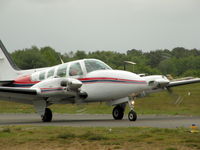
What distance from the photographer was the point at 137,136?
15344 millimetres

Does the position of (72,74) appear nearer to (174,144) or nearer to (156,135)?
(156,135)

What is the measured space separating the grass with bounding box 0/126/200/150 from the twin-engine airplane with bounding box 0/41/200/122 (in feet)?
18.7

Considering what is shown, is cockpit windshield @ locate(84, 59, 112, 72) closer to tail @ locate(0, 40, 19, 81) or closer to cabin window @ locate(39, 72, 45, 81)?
cabin window @ locate(39, 72, 45, 81)

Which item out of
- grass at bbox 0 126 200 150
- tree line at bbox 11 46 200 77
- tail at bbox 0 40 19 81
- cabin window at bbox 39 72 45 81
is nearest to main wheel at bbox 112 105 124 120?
cabin window at bbox 39 72 45 81

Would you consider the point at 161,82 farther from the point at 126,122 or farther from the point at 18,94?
the point at 18,94

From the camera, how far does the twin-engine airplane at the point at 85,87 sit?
75.2ft

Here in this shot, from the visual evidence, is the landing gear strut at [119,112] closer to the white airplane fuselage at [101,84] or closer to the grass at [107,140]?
the white airplane fuselage at [101,84]

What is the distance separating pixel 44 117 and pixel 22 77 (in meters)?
4.10

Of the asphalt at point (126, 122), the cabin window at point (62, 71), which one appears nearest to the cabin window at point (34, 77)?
the cabin window at point (62, 71)

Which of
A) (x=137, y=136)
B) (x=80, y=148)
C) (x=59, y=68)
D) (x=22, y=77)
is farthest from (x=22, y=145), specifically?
(x=22, y=77)

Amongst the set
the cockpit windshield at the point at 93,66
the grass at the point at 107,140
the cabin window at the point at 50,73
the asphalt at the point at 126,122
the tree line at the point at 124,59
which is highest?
the tree line at the point at 124,59

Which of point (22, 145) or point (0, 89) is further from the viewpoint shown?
point (0, 89)

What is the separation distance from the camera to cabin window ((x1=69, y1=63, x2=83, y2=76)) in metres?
24.3

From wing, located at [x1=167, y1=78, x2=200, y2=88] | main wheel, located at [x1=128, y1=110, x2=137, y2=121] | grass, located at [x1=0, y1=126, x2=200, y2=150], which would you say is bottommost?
grass, located at [x1=0, y1=126, x2=200, y2=150]
